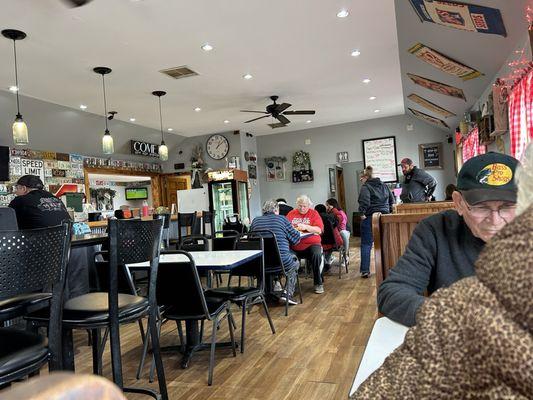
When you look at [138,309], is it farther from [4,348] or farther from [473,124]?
[473,124]

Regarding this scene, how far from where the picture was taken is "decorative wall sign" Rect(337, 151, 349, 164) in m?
11.0

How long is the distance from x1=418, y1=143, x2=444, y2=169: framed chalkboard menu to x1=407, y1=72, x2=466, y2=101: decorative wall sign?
369 cm

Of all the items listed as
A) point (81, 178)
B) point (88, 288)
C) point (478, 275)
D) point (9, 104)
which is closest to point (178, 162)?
point (81, 178)

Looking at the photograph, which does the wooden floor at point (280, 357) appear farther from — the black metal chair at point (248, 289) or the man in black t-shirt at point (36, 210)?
the man in black t-shirt at point (36, 210)

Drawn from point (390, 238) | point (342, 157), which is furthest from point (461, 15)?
point (342, 157)

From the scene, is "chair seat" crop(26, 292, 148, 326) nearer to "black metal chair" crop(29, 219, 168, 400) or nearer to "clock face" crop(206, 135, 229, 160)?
"black metal chair" crop(29, 219, 168, 400)

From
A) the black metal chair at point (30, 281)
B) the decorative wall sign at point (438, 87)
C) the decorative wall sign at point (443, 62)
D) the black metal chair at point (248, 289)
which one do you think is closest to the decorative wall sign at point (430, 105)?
the decorative wall sign at point (438, 87)

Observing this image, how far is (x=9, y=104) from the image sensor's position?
630 centimetres

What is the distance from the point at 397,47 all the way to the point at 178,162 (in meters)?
7.19

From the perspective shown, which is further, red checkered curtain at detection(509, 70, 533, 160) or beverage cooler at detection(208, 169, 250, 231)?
beverage cooler at detection(208, 169, 250, 231)

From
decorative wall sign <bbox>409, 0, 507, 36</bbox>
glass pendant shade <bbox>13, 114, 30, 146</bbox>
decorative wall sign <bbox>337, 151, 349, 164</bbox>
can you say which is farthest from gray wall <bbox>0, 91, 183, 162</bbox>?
decorative wall sign <bbox>409, 0, 507, 36</bbox>

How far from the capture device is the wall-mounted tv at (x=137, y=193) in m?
12.3

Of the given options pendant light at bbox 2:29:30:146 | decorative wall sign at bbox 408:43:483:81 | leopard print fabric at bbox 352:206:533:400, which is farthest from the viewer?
decorative wall sign at bbox 408:43:483:81

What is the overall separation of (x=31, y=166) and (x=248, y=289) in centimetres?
602
